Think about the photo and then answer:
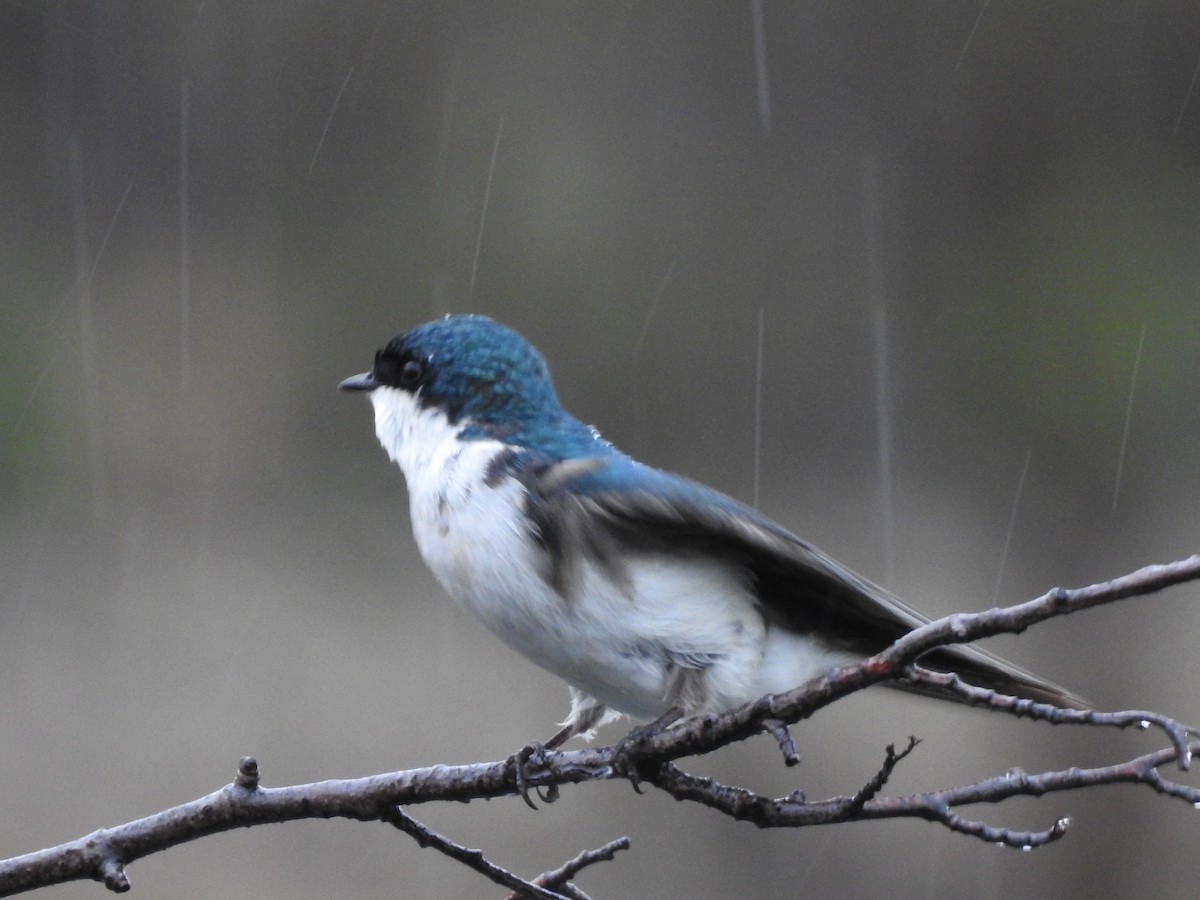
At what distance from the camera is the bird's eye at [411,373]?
164cm

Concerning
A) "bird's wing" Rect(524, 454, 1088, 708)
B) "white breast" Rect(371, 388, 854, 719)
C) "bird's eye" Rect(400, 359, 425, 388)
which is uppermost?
"bird's eye" Rect(400, 359, 425, 388)

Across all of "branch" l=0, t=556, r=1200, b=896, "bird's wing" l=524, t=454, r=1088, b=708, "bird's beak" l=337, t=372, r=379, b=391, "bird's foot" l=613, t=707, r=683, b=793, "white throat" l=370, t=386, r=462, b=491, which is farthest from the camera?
"bird's beak" l=337, t=372, r=379, b=391

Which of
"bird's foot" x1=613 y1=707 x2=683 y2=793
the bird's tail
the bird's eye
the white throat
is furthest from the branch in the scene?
the bird's eye

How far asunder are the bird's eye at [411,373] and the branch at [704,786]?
0.52 meters

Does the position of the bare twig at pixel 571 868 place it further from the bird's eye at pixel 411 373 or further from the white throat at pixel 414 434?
the bird's eye at pixel 411 373

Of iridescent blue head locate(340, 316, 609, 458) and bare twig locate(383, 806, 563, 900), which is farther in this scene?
iridescent blue head locate(340, 316, 609, 458)

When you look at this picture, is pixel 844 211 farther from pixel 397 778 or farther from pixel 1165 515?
pixel 397 778

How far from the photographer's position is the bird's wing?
1.30 m

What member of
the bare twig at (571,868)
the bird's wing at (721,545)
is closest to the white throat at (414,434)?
the bird's wing at (721,545)

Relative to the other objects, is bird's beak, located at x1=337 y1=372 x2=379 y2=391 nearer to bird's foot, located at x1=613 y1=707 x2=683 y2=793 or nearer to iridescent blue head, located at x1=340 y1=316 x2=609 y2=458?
iridescent blue head, located at x1=340 y1=316 x2=609 y2=458

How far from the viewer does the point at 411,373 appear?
1.65 metres

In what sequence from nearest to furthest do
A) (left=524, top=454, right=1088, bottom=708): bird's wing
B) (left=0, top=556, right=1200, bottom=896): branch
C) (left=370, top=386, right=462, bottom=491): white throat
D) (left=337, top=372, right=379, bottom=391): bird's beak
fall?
1. (left=0, top=556, right=1200, bottom=896): branch
2. (left=524, top=454, right=1088, bottom=708): bird's wing
3. (left=370, top=386, right=462, bottom=491): white throat
4. (left=337, top=372, right=379, bottom=391): bird's beak

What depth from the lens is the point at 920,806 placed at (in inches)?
41.9

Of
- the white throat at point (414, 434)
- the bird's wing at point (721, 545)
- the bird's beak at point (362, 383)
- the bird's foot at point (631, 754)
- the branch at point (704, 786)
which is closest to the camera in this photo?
the branch at point (704, 786)
